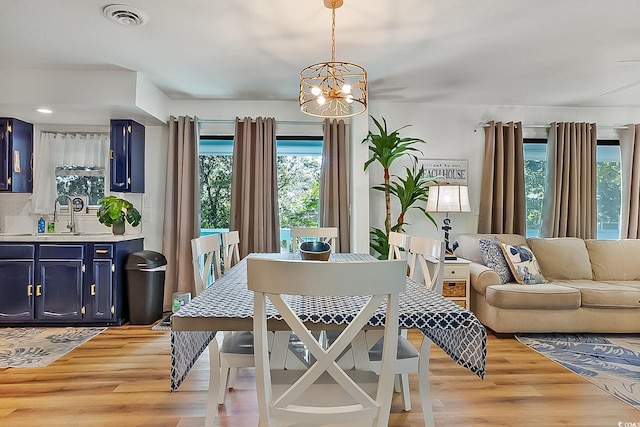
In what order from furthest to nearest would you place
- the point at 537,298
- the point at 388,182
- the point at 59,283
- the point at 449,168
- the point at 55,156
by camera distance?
the point at 449,168 < the point at 55,156 < the point at 388,182 < the point at 59,283 < the point at 537,298

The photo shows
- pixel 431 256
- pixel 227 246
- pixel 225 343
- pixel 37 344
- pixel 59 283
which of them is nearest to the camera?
pixel 225 343

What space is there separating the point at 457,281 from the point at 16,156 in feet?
15.0

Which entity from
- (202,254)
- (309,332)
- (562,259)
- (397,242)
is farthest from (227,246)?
(562,259)

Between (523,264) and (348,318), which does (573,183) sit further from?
(348,318)

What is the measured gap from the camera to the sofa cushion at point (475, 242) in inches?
158

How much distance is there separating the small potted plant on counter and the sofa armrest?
341 cm

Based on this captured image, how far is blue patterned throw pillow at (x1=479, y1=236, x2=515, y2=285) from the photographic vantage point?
3.68m

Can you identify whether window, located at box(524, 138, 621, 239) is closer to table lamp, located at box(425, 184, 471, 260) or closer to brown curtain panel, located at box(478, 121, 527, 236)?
brown curtain panel, located at box(478, 121, 527, 236)

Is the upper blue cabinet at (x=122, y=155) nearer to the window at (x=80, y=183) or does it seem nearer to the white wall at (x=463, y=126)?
the window at (x=80, y=183)

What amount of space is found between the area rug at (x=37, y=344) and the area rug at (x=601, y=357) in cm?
377

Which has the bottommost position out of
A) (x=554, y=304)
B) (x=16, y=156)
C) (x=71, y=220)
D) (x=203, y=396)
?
(x=203, y=396)

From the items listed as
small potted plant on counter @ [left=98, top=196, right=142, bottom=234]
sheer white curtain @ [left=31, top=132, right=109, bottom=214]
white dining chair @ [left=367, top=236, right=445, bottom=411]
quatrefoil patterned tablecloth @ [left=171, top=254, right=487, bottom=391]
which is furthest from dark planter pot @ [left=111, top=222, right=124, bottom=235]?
white dining chair @ [left=367, top=236, right=445, bottom=411]

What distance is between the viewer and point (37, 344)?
3.20 metres

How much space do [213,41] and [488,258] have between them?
3082 millimetres
